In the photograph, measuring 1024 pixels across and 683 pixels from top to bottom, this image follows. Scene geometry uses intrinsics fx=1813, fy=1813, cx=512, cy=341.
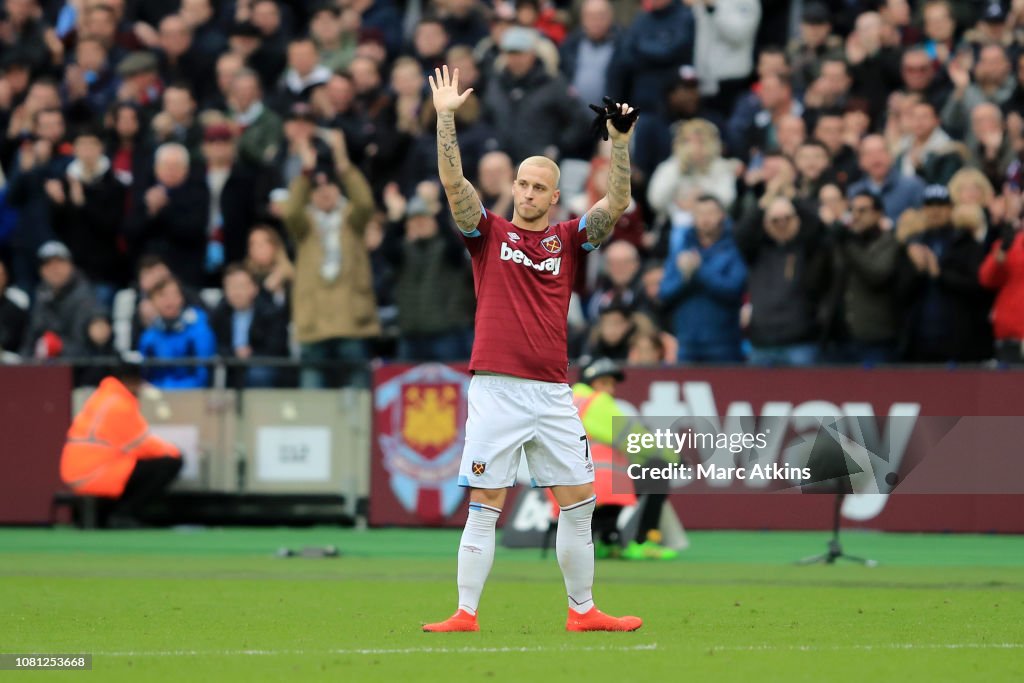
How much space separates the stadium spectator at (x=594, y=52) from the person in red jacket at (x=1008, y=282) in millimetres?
5745

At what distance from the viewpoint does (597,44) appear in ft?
71.9

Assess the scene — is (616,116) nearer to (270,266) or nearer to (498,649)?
(498,649)

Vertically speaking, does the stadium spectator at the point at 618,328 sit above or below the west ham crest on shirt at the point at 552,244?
below

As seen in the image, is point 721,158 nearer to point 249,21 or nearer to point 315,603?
point 249,21

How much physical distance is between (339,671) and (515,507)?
9.04 metres

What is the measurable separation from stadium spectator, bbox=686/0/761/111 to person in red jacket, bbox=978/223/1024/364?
5067mm

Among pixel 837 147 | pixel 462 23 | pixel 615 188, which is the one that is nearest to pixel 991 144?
pixel 837 147

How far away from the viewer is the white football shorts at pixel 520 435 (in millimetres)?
9586

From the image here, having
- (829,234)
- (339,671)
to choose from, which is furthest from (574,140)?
(339,671)

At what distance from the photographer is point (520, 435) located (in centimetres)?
962

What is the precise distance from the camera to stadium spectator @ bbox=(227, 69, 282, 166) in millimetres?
22328

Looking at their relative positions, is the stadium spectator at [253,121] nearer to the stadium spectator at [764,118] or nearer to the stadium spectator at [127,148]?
the stadium spectator at [127,148]

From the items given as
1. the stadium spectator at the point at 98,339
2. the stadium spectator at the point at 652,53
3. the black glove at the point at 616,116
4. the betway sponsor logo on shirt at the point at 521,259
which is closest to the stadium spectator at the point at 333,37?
the stadium spectator at the point at 652,53

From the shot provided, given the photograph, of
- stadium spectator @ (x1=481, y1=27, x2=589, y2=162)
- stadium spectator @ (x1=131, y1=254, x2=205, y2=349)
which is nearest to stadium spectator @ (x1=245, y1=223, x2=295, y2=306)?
stadium spectator @ (x1=131, y1=254, x2=205, y2=349)
